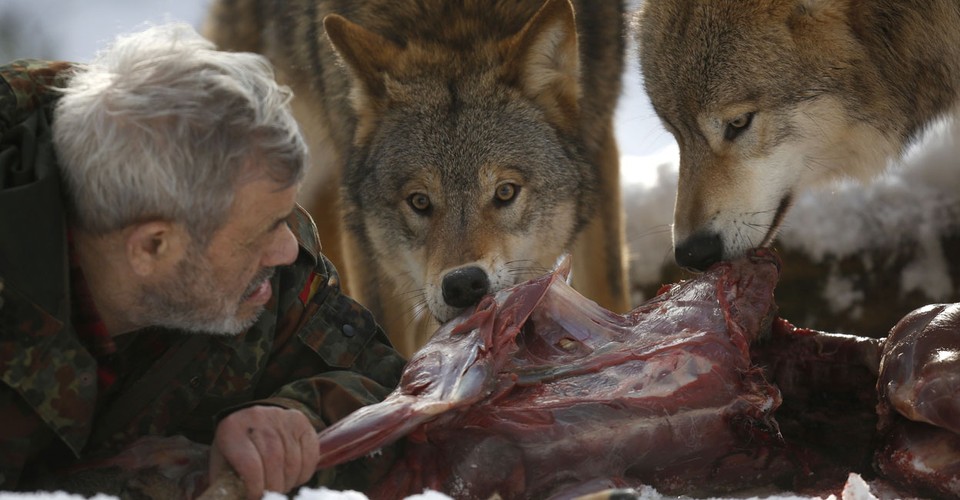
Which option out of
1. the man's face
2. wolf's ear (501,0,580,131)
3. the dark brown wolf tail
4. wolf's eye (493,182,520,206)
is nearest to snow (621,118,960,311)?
wolf's ear (501,0,580,131)

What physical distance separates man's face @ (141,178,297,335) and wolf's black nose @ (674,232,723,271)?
160 centimetres

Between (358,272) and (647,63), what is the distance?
199 centimetres

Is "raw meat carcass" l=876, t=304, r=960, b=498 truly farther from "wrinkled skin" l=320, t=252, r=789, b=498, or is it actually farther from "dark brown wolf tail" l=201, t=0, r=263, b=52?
"dark brown wolf tail" l=201, t=0, r=263, b=52

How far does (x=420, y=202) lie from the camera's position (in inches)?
184

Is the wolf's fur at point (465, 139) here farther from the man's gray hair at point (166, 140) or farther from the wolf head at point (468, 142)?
the man's gray hair at point (166, 140)

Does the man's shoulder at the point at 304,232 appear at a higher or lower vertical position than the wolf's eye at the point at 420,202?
higher

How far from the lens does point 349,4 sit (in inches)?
202

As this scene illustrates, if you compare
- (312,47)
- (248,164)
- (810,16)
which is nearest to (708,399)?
(248,164)

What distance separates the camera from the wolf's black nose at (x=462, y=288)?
3.96 m

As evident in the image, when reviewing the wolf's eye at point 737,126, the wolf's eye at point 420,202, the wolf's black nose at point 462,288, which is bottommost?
the wolf's black nose at point 462,288

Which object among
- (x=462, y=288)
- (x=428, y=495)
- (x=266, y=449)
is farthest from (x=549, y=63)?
(x=428, y=495)

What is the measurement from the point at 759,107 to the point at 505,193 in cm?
121

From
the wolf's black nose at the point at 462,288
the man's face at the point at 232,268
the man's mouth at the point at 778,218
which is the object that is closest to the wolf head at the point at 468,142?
the wolf's black nose at the point at 462,288

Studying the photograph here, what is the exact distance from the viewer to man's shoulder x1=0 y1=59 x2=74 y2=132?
265cm
